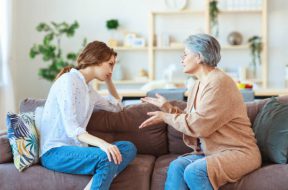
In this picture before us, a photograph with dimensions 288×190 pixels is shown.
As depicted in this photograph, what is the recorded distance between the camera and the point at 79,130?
2562 mm

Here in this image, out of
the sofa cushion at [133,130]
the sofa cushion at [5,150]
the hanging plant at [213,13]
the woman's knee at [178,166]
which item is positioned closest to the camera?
the woman's knee at [178,166]

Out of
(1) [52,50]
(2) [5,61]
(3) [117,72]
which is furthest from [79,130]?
(3) [117,72]

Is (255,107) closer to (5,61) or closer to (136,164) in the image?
(136,164)

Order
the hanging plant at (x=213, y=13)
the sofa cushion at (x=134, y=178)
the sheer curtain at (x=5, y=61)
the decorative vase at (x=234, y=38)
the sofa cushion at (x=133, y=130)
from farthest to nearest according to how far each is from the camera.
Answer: the decorative vase at (x=234, y=38), the hanging plant at (x=213, y=13), the sheer curtain at (x=5, y=61), the sofa cushion at (x=133, y=130), the sofa cushion at (x=134, y=178)

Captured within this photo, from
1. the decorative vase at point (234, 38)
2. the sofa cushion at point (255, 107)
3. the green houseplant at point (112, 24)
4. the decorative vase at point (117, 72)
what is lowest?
the sofa cushion at point (255, 107)

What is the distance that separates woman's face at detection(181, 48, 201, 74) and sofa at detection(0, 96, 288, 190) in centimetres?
52

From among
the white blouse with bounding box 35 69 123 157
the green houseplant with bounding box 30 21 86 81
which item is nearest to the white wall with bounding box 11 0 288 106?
the green houseplant with bounding box 30 21 86 81

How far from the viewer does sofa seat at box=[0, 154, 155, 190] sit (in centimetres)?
261

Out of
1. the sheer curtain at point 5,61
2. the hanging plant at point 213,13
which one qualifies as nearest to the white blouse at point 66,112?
the sheer curtain at point 5,61

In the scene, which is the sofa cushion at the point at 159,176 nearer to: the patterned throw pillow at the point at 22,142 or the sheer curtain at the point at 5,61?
the patterned throw pillow at the point at 22,142

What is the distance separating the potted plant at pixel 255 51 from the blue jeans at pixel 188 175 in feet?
13.0

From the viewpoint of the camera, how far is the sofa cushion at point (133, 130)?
3.12m

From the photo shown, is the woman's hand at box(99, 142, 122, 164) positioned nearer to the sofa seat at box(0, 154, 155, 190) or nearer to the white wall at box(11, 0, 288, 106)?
the sofa seat at box(0, 154, 155, 190)

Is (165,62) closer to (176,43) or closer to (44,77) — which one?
(176,43)
